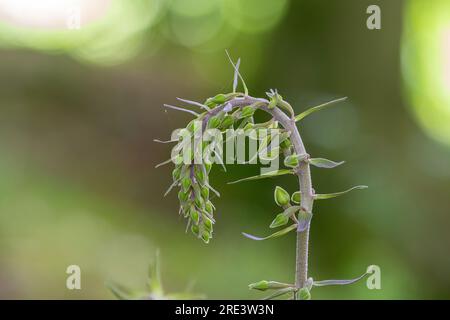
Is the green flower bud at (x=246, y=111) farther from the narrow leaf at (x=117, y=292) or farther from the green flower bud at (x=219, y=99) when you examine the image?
the narrow leaf at (x=117, y=292)

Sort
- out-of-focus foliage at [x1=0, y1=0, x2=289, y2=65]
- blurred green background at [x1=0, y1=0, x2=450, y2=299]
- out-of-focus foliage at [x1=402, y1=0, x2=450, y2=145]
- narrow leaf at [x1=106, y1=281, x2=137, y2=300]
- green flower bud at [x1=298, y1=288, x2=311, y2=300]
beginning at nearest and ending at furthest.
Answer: green flower bud at [x1=298, y1=288, x2=311, y2=300], narrow leaf at [x1=106, y1=281, x2=137, y2=300], out-of-focus foliage at [x1=402, y1=0, x2=450, y2=145], blurred green background at [x1=0, y1=0, x2=450, y2=299], out-of-focus foliage at [x1=0, y1=0, x2=289, y2=65]

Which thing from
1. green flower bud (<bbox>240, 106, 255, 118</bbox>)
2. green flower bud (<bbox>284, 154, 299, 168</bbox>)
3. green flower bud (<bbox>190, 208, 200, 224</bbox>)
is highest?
green flower bud (<bbox>240, 106, 255, 118</bbox>)

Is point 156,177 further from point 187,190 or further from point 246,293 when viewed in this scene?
point 187,190

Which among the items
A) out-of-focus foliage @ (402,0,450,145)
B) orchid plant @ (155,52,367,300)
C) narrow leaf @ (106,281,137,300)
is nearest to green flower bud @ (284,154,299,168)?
orchid plant @ (155,52,367,300)

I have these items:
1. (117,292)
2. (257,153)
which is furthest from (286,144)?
(117,292)

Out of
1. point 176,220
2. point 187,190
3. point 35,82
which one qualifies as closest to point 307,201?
point 187,190

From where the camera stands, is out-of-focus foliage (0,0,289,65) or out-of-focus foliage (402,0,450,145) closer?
out-of-focus foliage (402,0,450,145)

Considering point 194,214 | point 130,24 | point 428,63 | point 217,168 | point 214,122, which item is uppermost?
point 130,24

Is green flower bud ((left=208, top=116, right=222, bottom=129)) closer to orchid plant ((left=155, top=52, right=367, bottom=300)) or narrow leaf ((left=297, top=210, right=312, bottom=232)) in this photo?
orchid plant ((left=155, top=52, right=367, bottom=300))

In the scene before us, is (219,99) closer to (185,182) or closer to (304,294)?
(185,182)

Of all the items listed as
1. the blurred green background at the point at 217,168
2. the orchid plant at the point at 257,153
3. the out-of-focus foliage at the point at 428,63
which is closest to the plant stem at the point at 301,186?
the orchid plant at the point at 257,153
